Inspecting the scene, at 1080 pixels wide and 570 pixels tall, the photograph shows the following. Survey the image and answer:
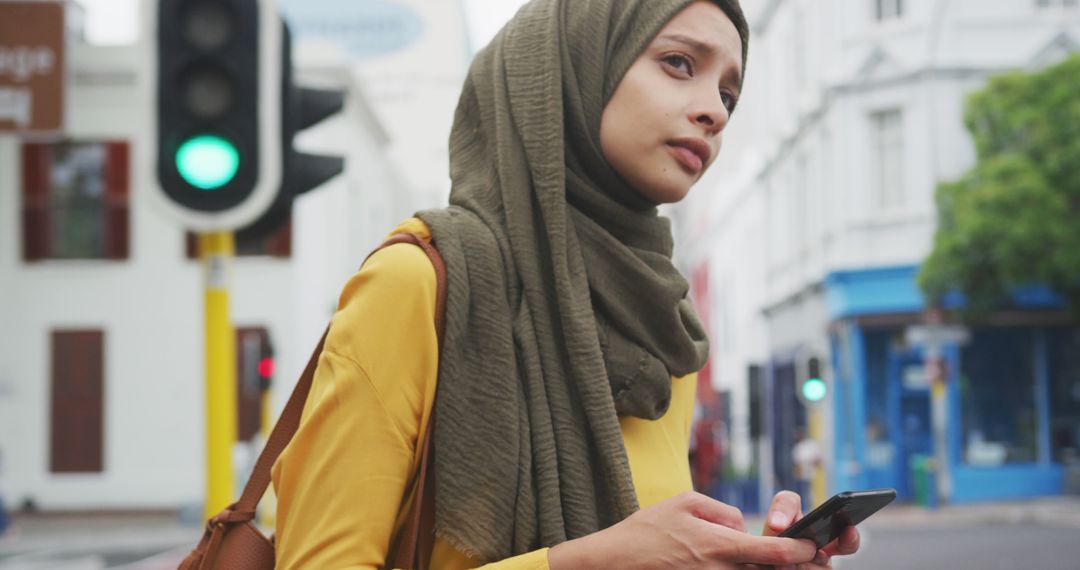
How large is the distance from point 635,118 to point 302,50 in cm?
2375

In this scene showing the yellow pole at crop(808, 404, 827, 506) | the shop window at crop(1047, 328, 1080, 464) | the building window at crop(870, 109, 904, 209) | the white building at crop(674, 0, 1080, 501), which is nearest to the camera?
the yellow pole at crop(808, 404, 827, 506)

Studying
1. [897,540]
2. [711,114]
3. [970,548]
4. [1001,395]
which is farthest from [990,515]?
[711,114]

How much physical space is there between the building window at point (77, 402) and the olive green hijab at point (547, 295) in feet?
72.3

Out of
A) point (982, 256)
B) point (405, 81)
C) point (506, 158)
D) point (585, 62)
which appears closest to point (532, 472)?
point (506, 158)

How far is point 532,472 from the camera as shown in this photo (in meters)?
1.80

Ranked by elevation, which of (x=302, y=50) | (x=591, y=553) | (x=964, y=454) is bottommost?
(x=964, y=454)

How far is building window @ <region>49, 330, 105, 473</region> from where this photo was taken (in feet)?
74.0

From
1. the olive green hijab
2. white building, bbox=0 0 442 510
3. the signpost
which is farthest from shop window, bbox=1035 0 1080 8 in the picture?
the olive green hijab

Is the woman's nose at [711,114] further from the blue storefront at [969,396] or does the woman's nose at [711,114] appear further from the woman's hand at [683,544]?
the blue storefront at [969,396]

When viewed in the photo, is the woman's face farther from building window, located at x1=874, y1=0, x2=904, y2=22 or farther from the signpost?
building window, located at x1=874, y1=0, x2=904, y2=22

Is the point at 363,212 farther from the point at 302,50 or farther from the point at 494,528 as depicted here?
the point at 494,528

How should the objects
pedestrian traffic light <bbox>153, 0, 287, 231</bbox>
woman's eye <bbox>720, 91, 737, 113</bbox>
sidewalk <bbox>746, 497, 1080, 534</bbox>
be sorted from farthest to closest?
sidewalk <bbox>746, 497, 1080, 534</bbox>
pedestrian traffic light <bbox>153, 0, 287, 231</bbox>
woman's eye <bbox>720, 91, 737, 113</bbox>

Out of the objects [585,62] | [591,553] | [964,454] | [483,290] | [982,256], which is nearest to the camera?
[591,553]

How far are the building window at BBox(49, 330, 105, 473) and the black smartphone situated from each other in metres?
22.4
